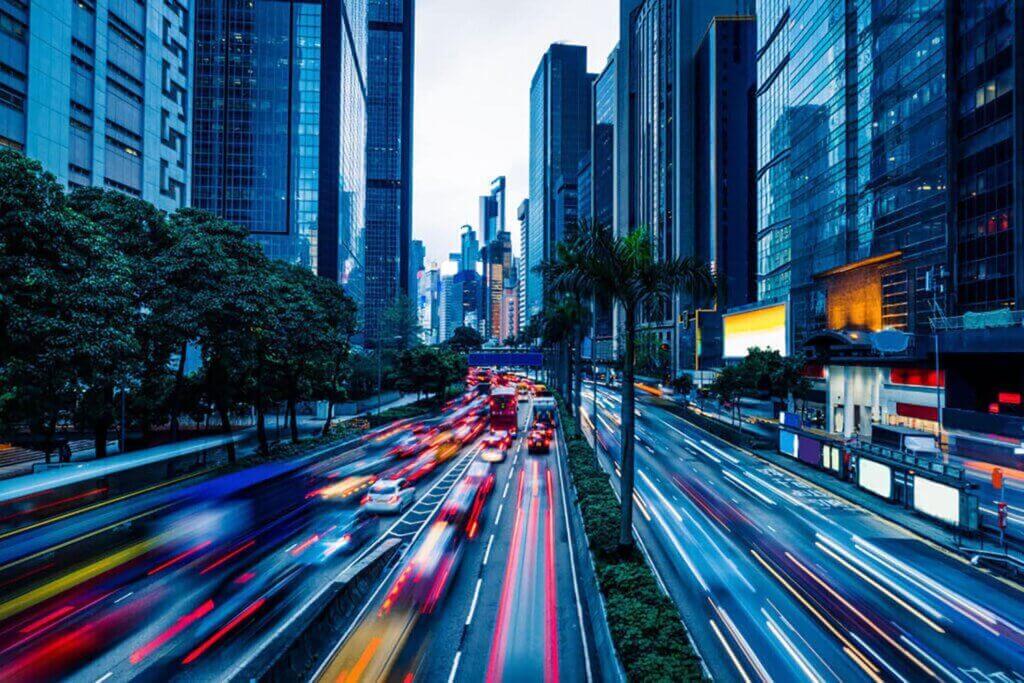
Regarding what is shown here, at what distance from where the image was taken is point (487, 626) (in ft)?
43.9

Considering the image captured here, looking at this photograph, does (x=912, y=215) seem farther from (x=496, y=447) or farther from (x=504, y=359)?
(x=504, y=359)

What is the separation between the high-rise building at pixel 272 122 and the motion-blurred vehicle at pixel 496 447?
3017 inches

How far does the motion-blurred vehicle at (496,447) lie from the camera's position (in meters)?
35.8

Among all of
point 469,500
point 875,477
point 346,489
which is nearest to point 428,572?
point 469,500

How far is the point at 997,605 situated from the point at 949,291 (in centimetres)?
3981

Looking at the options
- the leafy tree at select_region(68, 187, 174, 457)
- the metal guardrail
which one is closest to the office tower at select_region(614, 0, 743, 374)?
the metal guardrail

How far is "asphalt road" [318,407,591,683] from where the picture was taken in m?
11.4

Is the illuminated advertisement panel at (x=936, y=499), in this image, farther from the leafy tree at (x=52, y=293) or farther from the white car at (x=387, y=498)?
the leafy tree at (x=52, y=293)

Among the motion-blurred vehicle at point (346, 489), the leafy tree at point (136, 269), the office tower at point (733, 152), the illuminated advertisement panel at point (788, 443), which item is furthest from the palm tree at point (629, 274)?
the office tower at point (733, 152)

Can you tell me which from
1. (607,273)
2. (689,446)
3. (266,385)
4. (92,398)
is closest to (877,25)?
(689,446)

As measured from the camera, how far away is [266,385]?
132 feet

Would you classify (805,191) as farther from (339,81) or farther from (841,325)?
(339,81)

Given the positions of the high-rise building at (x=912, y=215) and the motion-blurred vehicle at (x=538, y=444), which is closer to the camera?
the high-rise building at (x=912, y=215)

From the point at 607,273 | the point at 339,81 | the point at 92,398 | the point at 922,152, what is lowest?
the point at 92,398
